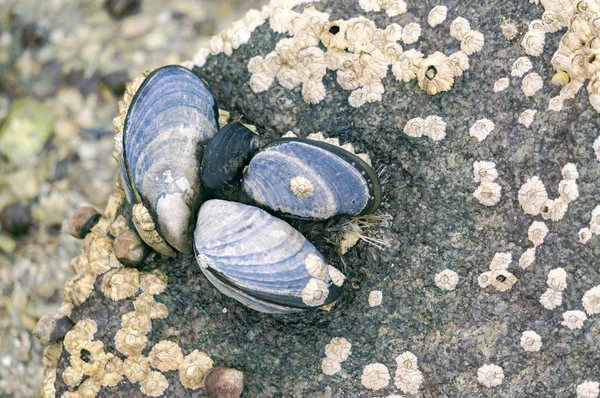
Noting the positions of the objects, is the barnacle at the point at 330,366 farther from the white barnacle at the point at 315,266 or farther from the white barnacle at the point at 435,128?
the white barnacle at the point at 435,128

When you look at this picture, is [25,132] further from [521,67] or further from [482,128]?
[521,67]

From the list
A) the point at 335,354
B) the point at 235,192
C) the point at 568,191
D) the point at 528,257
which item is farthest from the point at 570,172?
the point at 235,192

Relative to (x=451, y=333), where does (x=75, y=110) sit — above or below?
below

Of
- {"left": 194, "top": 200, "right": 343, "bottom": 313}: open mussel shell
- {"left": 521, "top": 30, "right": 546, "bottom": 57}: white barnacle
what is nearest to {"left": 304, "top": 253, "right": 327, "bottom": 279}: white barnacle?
{"left": 194, "top": 200, "right": 343, "bottom": 313}: open mussel shell

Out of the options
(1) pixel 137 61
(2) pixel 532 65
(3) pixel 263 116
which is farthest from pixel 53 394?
(1) pixel 137 61

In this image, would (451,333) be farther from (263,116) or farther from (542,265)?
(263,116)
